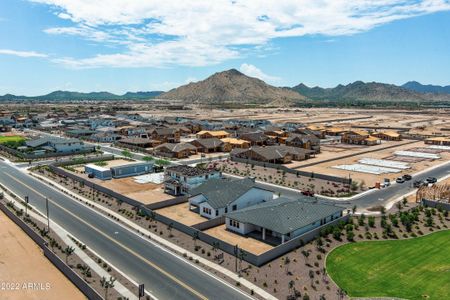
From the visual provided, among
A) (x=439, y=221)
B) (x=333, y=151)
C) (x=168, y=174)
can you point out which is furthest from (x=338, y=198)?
(x=333, y=151)

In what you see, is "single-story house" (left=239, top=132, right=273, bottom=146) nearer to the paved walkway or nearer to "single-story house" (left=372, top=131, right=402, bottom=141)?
"single-story house" (left=372, top=131, right=402, bottom=141)

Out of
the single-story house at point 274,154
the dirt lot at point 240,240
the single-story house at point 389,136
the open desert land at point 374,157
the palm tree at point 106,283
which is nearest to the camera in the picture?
the palm tree at point 106,283

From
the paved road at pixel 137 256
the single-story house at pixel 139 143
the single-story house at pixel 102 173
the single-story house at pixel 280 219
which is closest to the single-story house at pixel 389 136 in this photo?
the single-story house at pixel 139 143

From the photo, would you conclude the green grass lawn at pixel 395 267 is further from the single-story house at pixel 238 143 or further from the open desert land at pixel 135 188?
the single-story house at pixel 238 143

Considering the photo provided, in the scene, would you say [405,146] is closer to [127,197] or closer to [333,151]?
[333,151]

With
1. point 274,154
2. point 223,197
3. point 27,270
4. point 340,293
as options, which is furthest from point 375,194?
point 27,270
